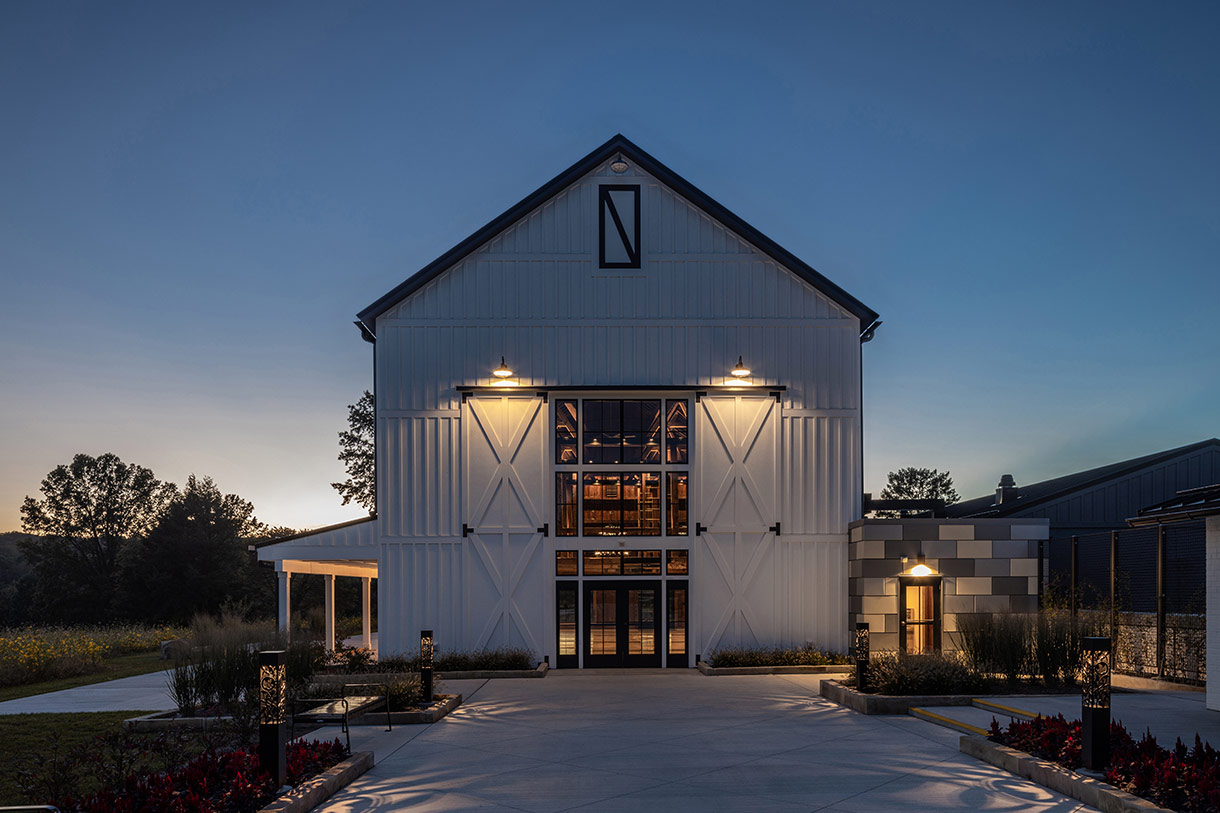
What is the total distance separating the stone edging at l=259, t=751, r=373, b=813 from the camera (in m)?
8.50

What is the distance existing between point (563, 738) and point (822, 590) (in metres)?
11.8

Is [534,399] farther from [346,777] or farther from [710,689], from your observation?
[346,777]

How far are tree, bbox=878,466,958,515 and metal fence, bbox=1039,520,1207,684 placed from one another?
177ft

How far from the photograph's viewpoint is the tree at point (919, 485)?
75062 mm

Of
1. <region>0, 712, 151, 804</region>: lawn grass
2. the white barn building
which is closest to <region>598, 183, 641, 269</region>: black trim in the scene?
the white barn building

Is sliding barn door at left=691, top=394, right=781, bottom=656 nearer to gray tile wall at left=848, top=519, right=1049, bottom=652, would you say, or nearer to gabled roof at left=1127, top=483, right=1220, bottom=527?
gray tile wall at left=848, top=519, right=1049, bottom=652

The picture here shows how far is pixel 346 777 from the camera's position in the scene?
10133 millimetres

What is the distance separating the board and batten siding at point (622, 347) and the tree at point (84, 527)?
44.5m

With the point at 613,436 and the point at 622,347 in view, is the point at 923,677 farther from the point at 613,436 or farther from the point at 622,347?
the point at 622,347

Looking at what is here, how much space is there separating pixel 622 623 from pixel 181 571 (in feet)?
132

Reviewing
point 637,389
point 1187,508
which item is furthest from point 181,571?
point 1187,508

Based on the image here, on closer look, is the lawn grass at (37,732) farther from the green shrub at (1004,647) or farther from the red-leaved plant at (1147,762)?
the green shrub at (1004,647)

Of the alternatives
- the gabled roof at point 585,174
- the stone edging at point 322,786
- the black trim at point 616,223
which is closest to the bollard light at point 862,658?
the stone edging at point 322,786

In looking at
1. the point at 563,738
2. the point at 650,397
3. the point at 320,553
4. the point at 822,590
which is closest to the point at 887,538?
the point at 822,590
